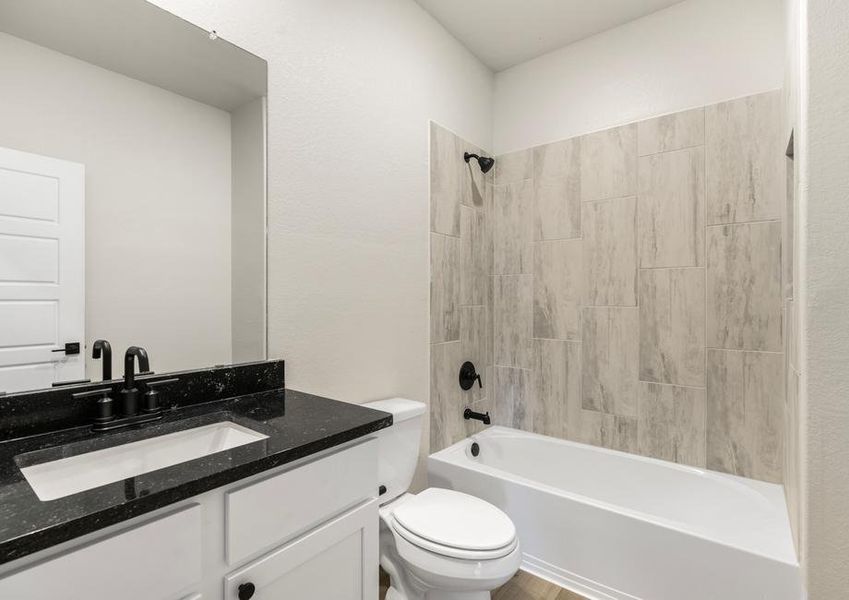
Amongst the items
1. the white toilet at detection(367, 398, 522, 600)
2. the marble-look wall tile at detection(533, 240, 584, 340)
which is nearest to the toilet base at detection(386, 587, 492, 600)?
the white toilet at detection(367, 398, 522, 600)

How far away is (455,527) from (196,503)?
3.26 ft

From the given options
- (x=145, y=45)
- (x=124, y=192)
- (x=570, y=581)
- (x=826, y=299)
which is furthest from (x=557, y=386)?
(x=145, y=45)

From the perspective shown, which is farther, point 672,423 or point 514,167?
point 514,167

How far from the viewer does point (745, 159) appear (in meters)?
1.95

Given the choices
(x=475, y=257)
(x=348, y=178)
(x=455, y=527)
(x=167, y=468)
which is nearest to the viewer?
(x=167, y=468)

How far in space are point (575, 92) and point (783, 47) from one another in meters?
0.92

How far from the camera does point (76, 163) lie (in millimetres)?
1062

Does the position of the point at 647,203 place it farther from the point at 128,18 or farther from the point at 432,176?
the point at 128,18

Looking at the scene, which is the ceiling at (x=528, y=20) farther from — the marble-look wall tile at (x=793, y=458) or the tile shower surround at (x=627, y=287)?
the marble-look wall tile at (x=793, y=458)

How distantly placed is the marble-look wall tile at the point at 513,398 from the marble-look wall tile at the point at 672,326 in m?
0.66

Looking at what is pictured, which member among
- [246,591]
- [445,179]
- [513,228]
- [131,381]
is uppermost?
[445,179]

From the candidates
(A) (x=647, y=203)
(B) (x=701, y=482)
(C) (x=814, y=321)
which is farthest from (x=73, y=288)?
(B) (x=701, y=482)

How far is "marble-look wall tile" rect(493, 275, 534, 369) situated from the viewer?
8.53 feet

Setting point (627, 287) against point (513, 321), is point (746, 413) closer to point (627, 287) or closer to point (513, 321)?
point (627, 287)
